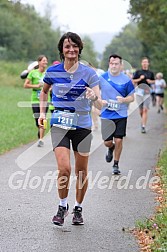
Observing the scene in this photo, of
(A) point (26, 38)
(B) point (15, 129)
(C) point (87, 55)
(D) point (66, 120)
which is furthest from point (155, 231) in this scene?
(A) point (26, 38)

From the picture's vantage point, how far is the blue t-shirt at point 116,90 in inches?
464

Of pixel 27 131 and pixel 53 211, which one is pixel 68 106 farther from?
pixel 27 131

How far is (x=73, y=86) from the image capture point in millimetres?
7469

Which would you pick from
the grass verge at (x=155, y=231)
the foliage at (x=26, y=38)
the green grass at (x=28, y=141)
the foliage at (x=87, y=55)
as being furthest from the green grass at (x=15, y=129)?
the foliage at (x=26, y=38)

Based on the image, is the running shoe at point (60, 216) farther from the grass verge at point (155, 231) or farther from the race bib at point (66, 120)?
the race bib at point (66, 120)

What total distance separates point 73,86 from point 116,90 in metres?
4.49

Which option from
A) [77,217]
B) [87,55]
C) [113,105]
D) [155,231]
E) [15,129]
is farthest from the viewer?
[15,129]

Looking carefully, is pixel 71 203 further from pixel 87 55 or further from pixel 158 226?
pixel 87 55

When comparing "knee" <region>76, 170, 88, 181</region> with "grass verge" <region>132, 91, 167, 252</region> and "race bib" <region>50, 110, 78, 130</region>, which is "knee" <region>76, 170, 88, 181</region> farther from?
"grass verge" <region>132, 91, 167, 252</region>

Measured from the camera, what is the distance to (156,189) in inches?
399

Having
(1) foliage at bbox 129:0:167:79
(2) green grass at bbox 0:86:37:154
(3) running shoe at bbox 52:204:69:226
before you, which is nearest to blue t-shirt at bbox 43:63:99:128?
(3) running shoe at bbox 52:204:69:226

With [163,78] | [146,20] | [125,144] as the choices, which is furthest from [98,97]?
[146,20]

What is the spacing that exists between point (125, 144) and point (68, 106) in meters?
9.73

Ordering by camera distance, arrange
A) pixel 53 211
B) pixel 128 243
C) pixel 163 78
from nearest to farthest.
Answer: pixel 128 243, pixel 53 211, pixel 163 78
